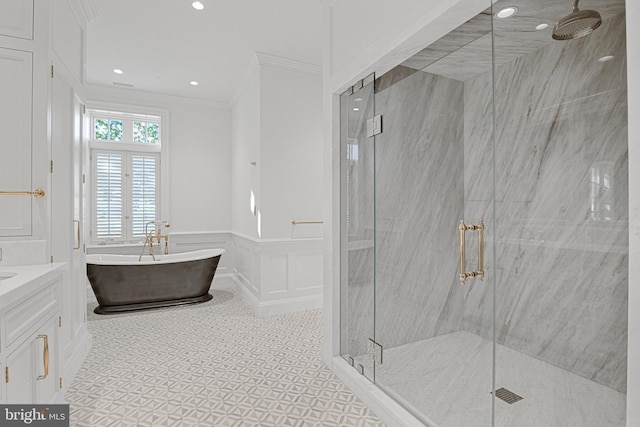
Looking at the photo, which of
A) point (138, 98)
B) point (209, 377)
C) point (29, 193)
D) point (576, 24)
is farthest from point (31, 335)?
point (138, 98)

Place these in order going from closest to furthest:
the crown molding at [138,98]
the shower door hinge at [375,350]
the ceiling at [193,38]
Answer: the shower door hinge at [375,350] < the ceiling at [193,38] < the crown molding at [138,98]

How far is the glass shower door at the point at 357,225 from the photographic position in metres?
2.40

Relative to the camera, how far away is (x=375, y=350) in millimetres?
2336

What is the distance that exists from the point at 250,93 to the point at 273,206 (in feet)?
5.08

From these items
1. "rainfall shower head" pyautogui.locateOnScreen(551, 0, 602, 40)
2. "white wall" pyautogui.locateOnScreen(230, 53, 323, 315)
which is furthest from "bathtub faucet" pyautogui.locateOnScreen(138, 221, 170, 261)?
"rainfall shower head" pyautogui.locateOnScreen(551, 0, 602, 40)

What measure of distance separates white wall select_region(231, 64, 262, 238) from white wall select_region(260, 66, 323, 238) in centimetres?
12

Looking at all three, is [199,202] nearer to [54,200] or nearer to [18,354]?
[54,200]

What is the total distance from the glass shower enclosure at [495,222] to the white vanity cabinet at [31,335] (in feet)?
5.88

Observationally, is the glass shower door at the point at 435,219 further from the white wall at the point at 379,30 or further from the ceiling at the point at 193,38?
the ceiling at the point at 193,38

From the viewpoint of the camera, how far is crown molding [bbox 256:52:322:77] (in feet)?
12.6

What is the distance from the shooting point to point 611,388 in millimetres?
1743

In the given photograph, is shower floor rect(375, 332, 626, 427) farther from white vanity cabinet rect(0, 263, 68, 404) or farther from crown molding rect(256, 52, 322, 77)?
crown molding rect(256, 52, 322, 77)

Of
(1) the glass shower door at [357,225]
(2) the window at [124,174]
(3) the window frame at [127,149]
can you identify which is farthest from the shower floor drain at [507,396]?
(2) the window at [124,174]

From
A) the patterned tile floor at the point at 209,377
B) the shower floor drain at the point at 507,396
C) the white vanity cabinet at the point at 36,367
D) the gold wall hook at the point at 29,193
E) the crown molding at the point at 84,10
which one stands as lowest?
the patterned tile floor at the point at 209,377
